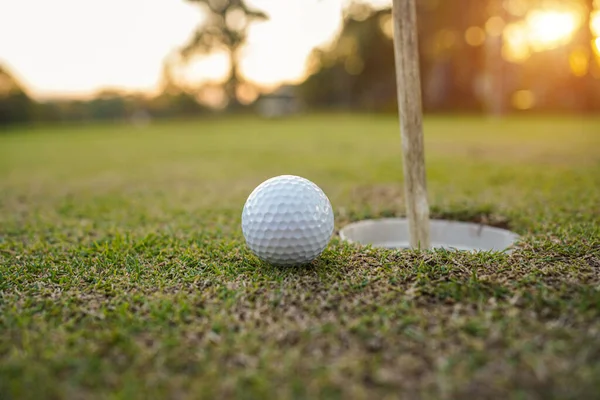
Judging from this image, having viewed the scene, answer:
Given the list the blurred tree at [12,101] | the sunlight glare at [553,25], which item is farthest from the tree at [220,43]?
the sunlight glare at [553,25]

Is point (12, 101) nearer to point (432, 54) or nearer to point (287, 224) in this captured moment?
point (432, 54)

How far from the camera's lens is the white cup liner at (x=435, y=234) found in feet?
10.6

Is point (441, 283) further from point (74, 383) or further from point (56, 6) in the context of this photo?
point (56, 6)

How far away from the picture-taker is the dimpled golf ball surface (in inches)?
90.7

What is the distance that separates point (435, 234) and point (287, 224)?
1.54 meters

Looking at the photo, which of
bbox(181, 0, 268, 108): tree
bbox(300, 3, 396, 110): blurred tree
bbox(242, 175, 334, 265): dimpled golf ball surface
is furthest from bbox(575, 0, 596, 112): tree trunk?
bbox(242, 175, 334, 265): dimpled golf ball surface

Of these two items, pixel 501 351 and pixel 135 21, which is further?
pixel 135 21

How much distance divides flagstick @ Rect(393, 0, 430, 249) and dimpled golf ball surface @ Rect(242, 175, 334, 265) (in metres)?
0.61

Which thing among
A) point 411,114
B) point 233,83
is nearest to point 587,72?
point 233,83

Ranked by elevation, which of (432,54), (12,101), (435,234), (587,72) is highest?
(432,54)

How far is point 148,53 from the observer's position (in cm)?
2216

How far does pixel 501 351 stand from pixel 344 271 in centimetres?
88

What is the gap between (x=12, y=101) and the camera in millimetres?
21078

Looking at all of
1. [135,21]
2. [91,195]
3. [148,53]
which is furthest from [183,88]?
[91,195]
